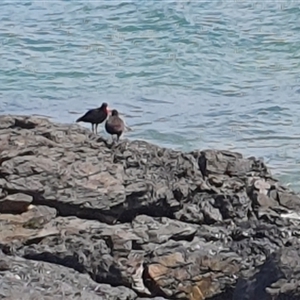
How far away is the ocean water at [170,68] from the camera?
10.7 meters

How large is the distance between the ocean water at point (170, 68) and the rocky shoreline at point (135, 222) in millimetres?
2005

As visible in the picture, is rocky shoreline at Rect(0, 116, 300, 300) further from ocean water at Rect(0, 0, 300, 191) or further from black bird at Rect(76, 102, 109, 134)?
ocean water at Rect(0, 0, 300, 191)

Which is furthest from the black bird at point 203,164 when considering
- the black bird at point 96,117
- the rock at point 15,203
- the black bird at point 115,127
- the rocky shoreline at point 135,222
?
the black bird at point 96,117

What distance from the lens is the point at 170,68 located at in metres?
15.2

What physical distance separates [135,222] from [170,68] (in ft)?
31.8

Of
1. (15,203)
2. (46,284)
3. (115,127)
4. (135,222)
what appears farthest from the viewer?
(115,127)

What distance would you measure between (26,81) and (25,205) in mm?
9013

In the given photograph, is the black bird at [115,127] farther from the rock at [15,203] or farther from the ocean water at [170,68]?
the rock at [15,203]

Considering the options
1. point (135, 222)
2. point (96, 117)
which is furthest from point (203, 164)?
point (96, 117)

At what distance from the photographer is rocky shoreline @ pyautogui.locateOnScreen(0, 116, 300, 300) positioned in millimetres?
4609

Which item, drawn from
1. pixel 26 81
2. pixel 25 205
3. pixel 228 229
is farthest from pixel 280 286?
pixel 26 81

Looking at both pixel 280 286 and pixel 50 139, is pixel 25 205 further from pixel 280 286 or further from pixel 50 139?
pixel 280 286

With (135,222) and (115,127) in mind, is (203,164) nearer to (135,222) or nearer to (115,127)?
(135,222)

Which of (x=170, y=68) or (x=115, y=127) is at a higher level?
(x=115, y=127)
